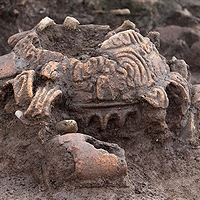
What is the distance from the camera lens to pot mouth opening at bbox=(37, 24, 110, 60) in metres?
2.04

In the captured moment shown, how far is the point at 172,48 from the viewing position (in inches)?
129

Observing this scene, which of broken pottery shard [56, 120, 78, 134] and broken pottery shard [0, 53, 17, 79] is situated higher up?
broken pottery shard [0, 53, 17, 79]

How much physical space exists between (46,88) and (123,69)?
300 mm

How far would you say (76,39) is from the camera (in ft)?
6.88

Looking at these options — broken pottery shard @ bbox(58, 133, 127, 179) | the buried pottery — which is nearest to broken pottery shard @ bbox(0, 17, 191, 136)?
the buried pottery

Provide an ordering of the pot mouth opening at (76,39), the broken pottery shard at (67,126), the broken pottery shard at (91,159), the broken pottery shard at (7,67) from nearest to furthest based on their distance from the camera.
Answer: the broken pottery shard at (91,159), the broken pottery shard at (67,126), the broken pottery shard at (7,67), the pot mouth opening at (76,39)

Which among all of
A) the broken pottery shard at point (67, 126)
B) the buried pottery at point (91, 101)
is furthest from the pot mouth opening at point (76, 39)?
the broken pottery shard at point (67, 126)

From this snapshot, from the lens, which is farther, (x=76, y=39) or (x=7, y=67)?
(x=76, y=39)

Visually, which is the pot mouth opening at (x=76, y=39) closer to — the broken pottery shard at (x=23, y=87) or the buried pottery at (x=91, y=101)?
the buried pottery at (x=91, y=101)

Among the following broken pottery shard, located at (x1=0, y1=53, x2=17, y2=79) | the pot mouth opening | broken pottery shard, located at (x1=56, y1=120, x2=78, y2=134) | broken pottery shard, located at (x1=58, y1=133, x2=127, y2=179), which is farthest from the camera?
the pot mouth opening

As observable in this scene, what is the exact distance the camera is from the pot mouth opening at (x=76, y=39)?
2.04m

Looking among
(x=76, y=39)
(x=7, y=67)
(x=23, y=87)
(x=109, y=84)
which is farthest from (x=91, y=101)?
(x=76, y=39)

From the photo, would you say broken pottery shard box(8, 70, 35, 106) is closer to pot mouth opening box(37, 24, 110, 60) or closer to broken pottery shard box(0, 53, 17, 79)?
broken pottery shard box(0, 53, 17, 79)

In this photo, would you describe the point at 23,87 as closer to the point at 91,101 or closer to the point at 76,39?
the point at 91,101
